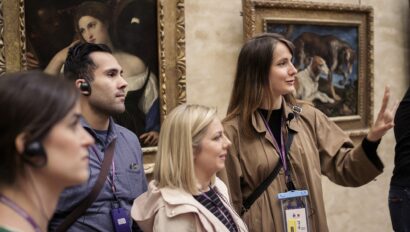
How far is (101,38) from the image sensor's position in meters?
4.40

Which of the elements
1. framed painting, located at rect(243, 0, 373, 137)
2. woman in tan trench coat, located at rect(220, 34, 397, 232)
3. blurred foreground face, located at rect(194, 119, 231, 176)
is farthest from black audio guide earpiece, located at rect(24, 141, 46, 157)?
framed painting, located at rect(243, 0, 373, 137)

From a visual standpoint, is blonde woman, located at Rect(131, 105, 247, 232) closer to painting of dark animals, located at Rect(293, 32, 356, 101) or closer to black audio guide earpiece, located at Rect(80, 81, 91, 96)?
black audio guide earpiece, located at Rect(80, 81, 91, 96)

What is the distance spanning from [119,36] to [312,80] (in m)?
2.60

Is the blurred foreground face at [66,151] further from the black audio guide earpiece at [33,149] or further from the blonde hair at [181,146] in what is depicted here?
the blonde hair at [181,146]

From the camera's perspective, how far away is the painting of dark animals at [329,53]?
602 cm

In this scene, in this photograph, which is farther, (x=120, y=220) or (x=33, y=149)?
(x=120, y=220)

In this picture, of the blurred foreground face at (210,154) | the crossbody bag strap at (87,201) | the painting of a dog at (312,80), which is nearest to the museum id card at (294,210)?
the blurred foreground face at (210,154)

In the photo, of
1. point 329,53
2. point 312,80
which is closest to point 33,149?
point 312,80

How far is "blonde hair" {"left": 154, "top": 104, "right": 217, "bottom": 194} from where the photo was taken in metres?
2.90

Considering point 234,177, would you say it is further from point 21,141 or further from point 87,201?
point 21,141

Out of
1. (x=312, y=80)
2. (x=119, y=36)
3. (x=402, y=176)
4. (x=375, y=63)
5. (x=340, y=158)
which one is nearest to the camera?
(x=340, y=158)

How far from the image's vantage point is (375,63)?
6941mm

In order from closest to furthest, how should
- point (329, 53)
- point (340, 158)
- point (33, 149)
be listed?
1. point (33, 149)
2. point (340, 158)
3. point (329, 53)

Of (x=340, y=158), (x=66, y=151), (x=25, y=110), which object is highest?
(x=25, y=110)
